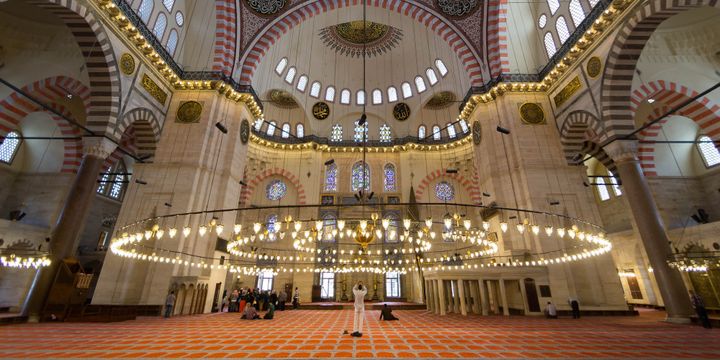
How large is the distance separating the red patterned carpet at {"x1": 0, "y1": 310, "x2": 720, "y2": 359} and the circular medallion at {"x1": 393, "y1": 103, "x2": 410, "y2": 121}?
1493 cm

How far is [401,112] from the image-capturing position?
19547mm

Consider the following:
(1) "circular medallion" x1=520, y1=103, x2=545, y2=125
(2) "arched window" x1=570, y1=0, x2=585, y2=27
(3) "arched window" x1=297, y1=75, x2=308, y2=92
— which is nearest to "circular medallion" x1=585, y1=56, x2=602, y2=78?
(2) "arched window" x1=570, y1=0, x2=585, y2=27

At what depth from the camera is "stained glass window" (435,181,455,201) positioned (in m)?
18.6

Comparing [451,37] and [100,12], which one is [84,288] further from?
[451,37]

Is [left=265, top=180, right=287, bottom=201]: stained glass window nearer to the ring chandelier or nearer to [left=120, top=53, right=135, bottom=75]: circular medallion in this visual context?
the ring chandelier

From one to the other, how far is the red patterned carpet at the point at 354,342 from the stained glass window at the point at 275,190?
493 inches

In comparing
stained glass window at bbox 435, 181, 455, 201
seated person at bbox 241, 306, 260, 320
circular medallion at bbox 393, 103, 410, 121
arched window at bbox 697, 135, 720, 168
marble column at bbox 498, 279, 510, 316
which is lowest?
seated person at bbox 241, 306, 260, 320

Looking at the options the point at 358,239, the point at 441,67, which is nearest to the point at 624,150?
the point at 358,239

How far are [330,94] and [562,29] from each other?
1257 cm

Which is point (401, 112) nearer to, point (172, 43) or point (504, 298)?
point (172, 43)

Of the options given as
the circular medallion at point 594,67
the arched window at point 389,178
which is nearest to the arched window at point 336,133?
the arched window at point 389,178

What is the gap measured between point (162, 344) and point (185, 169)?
7131 mm

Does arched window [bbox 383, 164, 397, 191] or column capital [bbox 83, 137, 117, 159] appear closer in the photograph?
column capital [bbox 83, 137, 117, 159]

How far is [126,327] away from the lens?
657 cm
